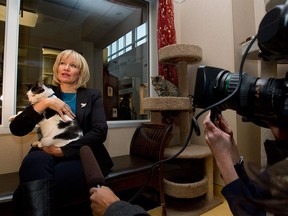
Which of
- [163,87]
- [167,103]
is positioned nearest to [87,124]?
[167,103]

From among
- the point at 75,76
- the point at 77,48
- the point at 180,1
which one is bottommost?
the point at 75,76

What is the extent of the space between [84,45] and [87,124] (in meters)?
1.00

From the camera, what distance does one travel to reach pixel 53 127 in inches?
43.5

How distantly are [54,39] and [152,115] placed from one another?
110 cm

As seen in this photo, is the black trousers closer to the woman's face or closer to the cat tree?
the woman's face

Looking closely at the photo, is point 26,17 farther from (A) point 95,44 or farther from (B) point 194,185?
(B) point 194,185

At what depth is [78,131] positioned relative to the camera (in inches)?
45.9

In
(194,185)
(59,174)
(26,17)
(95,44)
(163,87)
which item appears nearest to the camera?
(59,174)

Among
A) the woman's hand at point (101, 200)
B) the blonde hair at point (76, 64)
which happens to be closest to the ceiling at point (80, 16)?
the blonde hair at point (76, 64)

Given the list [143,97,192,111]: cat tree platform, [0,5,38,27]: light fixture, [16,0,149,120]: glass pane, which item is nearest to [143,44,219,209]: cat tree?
[143,97,192,111]: cat tree platform

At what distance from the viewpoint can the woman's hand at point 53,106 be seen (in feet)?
3.59

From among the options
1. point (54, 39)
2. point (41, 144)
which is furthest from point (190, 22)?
point (41, 144)

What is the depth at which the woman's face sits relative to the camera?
123cm

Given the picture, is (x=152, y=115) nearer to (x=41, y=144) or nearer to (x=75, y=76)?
(x=75, y=76)
